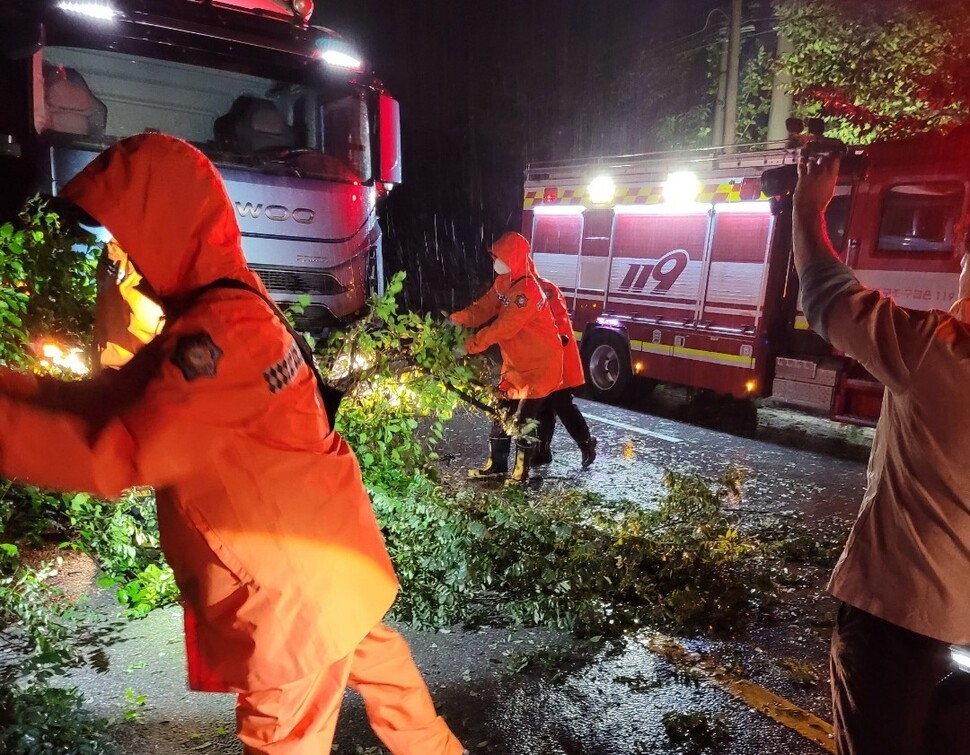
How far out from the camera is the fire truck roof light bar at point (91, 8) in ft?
16.5

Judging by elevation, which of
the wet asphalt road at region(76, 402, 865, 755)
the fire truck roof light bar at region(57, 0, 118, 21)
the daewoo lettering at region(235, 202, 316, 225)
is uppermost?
the fire truck roof light bar at region(57, 0, 118, 21)

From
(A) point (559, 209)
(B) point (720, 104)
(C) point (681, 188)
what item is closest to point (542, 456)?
(C) point (681, 188)

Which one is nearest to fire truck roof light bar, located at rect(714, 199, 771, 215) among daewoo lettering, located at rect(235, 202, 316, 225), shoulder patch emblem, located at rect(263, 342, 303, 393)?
daewoo lettering, located at rect(235, 202, 316, 225)

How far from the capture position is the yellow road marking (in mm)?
2908

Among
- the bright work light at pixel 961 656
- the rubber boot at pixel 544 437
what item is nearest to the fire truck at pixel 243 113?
the rubber boot at pixel 544 437

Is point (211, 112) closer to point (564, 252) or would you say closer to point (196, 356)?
point (196, 356)

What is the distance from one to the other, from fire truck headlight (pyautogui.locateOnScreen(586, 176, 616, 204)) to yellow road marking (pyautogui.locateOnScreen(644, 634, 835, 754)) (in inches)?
299

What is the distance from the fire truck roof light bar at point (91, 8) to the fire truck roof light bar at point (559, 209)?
683 cm

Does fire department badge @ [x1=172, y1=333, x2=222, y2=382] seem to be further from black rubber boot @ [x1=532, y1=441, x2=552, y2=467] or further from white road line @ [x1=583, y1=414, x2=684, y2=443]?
white road line @ [x1=583, y1=414, x2=684, y2=443]

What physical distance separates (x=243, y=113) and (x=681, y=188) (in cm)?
538

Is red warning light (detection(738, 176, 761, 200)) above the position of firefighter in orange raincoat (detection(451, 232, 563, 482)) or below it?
above

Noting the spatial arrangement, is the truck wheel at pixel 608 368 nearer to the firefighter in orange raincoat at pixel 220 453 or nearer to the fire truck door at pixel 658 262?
the fire truck door at pixel 658 262

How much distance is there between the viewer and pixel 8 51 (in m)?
4.80

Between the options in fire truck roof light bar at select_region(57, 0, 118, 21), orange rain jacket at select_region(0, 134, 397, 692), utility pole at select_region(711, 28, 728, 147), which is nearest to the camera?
orange rain jacket at select_region(0, 134, 397, 692)
